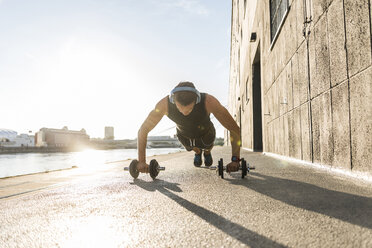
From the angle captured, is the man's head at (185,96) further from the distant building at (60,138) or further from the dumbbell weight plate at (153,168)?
the distant building at (60,138)

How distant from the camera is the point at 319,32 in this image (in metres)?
3.58

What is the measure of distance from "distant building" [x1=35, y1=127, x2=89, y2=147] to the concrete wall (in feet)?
282

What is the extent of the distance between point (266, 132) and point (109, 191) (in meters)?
6.91

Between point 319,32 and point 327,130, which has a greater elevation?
point 319,32

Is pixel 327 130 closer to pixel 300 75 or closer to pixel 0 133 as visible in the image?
pixel 300 75

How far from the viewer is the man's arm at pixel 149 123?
286 centimetres

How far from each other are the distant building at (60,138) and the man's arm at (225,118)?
3426 inches

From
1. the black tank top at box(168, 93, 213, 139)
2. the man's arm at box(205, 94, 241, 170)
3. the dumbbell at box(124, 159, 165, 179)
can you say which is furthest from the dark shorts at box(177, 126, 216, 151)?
the dumbbell at box(124, 159, 165, 179)

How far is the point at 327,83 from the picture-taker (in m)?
3.32

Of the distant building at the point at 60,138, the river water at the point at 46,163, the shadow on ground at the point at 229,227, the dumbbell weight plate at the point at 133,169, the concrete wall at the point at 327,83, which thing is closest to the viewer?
the shadow on ground at the point at 229,227

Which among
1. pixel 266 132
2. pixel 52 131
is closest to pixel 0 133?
pixel 52 131

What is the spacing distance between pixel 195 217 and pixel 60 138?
303 ft

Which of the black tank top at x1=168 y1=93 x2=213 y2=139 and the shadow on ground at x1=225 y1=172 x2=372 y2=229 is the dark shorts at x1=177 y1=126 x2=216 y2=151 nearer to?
the black tank top at x1=168 y1=93 x2=213 y2=139

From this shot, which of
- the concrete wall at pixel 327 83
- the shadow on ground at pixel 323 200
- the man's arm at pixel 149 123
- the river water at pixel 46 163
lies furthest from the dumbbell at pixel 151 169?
the river water at pixel 46 163
